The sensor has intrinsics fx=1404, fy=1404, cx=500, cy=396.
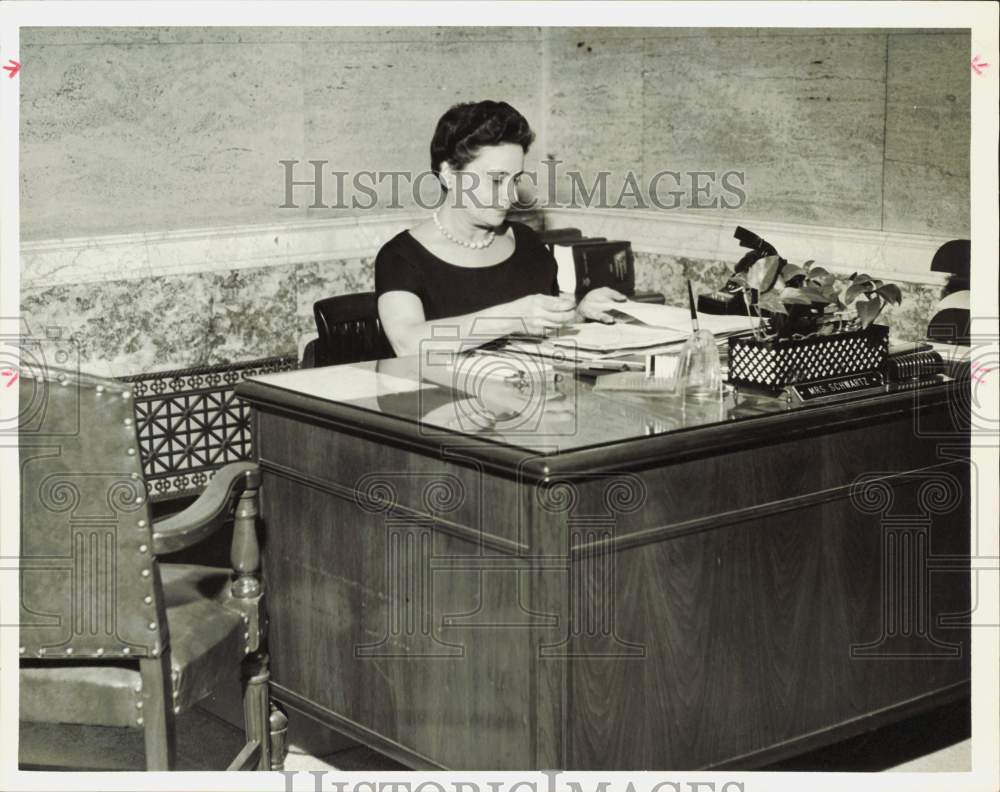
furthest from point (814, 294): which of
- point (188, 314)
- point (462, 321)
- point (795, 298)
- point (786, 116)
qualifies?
point (188, 314)

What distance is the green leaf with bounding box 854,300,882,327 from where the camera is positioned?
9.71ft

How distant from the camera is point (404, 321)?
3787mm

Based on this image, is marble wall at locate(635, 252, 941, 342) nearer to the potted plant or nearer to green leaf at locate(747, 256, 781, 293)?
the potted plant

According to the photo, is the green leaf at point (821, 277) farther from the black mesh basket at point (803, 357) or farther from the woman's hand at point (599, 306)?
the woman's hand at point (599, 306)

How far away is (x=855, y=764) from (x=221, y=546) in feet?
8.14

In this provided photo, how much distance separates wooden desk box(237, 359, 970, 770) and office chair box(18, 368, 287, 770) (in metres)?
0.38

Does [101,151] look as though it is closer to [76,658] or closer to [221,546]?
[221,546]

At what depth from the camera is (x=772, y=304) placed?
288cm

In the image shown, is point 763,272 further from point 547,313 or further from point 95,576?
point 95,576

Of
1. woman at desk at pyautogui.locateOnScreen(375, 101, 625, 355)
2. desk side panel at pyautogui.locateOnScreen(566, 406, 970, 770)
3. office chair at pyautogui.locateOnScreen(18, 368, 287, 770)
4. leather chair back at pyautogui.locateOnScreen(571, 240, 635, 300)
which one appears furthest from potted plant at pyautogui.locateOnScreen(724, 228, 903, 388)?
leather chair back at pyautogui.locateOnScreen(571, 240, 635, 300)

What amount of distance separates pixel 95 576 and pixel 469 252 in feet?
5.53

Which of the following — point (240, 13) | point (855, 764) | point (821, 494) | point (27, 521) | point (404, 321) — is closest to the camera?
point (27, 521)

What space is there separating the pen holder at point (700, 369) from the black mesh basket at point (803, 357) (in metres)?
0.06

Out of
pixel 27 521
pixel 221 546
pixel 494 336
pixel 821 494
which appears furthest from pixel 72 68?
pixel 821 494
